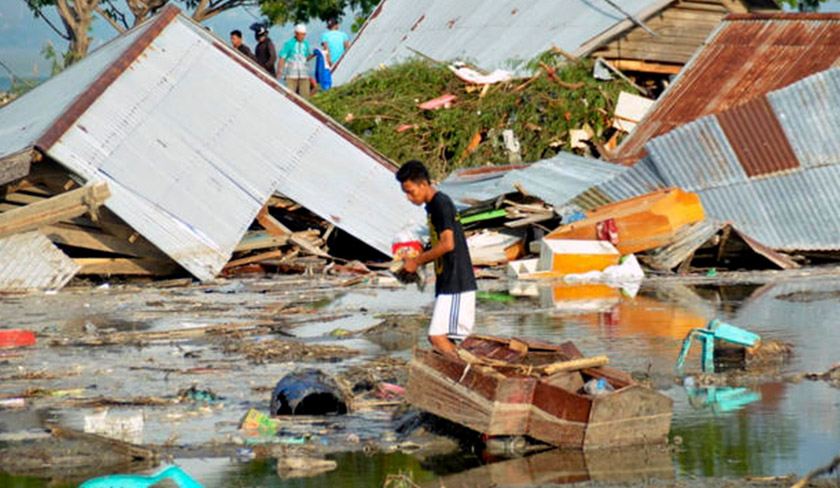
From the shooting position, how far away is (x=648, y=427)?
26.1ft

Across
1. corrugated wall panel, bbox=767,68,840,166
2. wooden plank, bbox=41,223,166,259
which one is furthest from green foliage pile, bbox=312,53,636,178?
wooden plank, bbox=41,223,166,259

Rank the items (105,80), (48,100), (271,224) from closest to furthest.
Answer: (105,80), (271,224), (48,100)

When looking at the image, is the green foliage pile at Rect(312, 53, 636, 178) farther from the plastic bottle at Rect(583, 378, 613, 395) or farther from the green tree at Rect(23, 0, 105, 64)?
the green tree at Rect(23, 0, 105, 64)

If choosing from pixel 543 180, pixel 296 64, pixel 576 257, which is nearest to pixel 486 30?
pixel 296 64

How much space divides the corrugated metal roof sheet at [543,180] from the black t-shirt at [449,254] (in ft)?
35.7

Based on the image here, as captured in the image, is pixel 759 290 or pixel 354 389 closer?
pixel 354 389

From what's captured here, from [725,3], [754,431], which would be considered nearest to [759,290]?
[754,431]

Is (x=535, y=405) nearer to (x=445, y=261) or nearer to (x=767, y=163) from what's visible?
(x=445, y=261)

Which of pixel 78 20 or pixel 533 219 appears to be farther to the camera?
pixel 78 20

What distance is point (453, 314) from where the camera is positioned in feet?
28.9

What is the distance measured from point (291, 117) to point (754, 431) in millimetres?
12995

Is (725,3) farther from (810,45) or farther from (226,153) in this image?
(226,153)


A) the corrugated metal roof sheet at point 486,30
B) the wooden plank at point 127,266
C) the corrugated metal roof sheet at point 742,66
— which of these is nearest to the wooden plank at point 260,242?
the wooden plank at point 127,266

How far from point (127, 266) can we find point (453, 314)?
10233 mm
